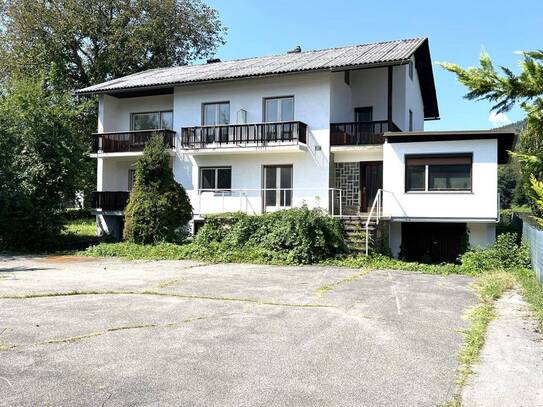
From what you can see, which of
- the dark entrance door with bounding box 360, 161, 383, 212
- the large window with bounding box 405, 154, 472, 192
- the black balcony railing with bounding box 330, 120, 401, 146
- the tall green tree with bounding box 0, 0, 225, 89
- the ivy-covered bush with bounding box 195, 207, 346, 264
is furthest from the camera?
the tall green tree with bounding box 0, 0, 225, 89

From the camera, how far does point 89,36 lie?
116 feet

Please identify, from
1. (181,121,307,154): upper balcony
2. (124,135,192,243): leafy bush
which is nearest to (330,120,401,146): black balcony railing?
(181,121,307,154): upper balcony

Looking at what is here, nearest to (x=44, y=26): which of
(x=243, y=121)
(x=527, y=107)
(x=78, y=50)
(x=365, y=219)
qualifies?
(x=78, y=50)

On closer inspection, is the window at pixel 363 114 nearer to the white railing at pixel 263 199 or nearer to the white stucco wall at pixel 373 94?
the white stucco wall at pixel 373 94

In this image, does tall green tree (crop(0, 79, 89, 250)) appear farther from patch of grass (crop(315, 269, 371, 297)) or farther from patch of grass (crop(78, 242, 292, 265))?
patch of grass (crop(315, 269, 371, 297))

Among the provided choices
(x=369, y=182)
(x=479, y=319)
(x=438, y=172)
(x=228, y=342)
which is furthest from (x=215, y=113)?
(x=228, y=342)

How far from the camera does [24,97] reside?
19656 mm

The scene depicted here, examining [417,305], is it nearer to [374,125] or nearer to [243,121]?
[374,125]

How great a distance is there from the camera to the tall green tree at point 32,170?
19156mm

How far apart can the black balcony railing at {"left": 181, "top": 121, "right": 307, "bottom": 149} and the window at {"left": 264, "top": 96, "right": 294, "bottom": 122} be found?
1.23 metres

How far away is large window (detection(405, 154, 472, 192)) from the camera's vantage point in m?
17.3

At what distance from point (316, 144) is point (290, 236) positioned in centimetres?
607

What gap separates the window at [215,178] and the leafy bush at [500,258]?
437 inches

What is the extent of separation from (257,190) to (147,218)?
206 inches
